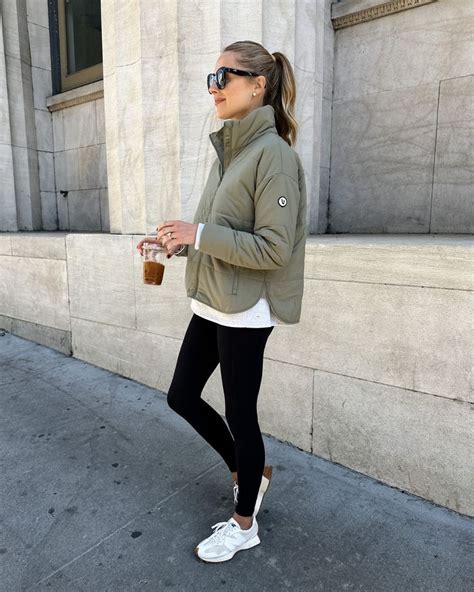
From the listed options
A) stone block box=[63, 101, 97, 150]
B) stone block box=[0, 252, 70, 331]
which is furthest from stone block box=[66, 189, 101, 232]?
stone block box=[0, 252, 70, 331]

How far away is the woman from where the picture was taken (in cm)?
169

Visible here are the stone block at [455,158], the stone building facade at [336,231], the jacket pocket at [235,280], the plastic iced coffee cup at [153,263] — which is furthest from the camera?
the stone block at [455,158]

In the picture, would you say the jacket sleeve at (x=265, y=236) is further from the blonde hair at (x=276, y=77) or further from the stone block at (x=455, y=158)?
the stone block at (x=455, y=158)

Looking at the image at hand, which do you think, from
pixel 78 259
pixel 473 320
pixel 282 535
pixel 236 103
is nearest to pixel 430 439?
pixel 473 320

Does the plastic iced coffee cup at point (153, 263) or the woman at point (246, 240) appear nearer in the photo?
the woman at point (246, 240)

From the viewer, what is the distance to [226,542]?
2.04 meters

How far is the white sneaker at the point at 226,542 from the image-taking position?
201cm

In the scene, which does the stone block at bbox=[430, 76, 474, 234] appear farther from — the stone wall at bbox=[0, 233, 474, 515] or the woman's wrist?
the woman's wrist

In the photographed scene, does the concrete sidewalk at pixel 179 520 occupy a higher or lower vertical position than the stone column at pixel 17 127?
lower

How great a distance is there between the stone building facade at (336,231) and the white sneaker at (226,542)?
90 cm

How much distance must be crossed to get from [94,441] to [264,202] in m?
2.19

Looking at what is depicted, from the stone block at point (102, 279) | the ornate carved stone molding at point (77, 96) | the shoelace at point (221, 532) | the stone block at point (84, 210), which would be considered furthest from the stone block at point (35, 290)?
the shoelace at point (221, 532)

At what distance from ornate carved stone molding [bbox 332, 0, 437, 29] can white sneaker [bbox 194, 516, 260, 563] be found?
12.0 ft

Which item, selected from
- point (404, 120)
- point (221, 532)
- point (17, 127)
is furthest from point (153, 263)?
point (17, 127)
